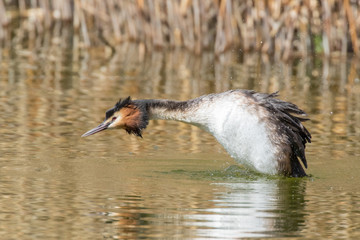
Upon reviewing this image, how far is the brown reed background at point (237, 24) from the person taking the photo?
15.1 metres

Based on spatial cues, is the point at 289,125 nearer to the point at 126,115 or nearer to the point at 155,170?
the point at 155,170

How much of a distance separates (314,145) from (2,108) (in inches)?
147

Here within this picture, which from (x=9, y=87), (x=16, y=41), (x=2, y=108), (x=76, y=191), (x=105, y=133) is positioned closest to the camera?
(x=76, y=191)

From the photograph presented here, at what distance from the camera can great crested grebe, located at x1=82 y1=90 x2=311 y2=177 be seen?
7184 mm

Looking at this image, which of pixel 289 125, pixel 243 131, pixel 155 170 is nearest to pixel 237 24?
pixel 289 125

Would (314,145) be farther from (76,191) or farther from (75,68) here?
(75,68)

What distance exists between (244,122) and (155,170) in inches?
33.7

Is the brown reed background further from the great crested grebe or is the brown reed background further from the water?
the great crested grebe

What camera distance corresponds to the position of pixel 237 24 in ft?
53.4

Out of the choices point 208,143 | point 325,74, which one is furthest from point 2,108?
point 325,74

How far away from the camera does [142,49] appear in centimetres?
1694

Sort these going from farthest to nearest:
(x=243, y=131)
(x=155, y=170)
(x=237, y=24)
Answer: (x=237, y=24) → (x=155, y=170) → (x=243, y=131)

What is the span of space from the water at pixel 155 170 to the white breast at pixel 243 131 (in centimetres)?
17

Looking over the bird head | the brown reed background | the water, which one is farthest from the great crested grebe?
the brown reed background
